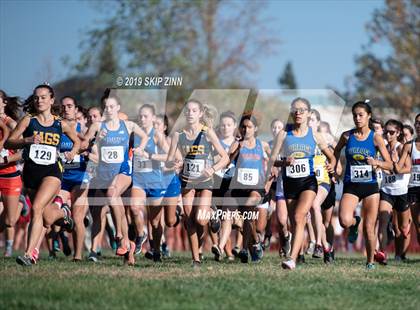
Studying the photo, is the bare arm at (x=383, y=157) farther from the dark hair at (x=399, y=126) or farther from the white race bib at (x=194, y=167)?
the dark hair at (x=399, y=126)

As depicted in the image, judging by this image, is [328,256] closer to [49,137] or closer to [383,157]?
[383,157]

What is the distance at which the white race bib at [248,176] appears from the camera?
14.1 meters

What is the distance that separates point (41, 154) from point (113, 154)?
2286mm

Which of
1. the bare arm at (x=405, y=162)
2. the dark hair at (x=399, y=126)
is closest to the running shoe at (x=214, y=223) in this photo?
the bare arm at (x=405, y=162)

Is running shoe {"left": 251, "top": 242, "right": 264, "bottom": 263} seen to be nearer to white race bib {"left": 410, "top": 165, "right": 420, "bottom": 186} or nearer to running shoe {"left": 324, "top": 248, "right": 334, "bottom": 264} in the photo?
running shoe {"left": 324, "top": 248, "right": 334, "bottom": 264}

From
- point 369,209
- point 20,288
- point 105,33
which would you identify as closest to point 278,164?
point 369,209

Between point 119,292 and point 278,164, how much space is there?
411cm

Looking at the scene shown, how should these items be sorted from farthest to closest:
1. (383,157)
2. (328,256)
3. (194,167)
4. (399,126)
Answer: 1. (399,126)
2. (328,256)
3. (194,167)
4. (383,157)

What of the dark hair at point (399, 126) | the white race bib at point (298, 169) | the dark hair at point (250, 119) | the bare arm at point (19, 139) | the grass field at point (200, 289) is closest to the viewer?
the grass field at point (200, 289)

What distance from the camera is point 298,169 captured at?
38.3ft

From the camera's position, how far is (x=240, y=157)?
1425 centimetres

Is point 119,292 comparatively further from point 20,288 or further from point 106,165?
point 106,165

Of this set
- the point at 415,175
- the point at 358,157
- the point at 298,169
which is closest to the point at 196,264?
the point at 298,169

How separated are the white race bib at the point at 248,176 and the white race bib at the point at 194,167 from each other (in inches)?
63.3
